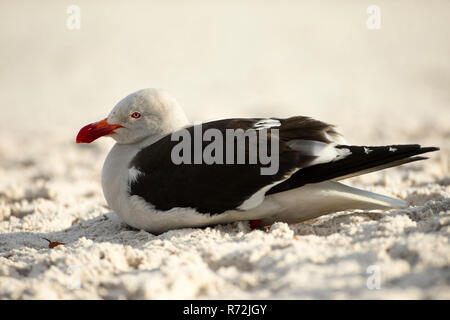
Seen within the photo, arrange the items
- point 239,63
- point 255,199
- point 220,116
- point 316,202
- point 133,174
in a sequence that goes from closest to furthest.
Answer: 1. point 255,199
2. point 316,202
3. point 133,174
4. point 220,116
5. point 239,63

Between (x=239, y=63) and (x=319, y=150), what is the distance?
10.2m

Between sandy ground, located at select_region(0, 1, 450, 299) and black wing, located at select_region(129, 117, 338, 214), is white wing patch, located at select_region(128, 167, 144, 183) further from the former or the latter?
sandy ground, located at select_region(0, 1, 450, 299)

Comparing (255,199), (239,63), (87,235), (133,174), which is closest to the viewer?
(255,199)

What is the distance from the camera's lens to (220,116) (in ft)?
28.1

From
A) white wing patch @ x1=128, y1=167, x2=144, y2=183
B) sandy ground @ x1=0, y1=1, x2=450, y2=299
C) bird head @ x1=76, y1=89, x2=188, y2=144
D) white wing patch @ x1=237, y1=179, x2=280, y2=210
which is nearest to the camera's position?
sandy ground @ x1=0, y1=1, x2=450, y2=299

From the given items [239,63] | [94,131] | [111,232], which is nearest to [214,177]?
[111,232]

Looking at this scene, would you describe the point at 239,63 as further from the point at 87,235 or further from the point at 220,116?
the point at 87,235

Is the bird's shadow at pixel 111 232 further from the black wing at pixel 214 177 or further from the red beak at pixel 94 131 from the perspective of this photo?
the red beak at pixel 94 131

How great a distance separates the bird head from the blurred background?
13.4 feet

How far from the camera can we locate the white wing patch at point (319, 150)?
10.3 ft

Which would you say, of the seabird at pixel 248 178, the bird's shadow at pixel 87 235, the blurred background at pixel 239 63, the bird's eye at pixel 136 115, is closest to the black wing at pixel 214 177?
the seabird at pixel 248 178

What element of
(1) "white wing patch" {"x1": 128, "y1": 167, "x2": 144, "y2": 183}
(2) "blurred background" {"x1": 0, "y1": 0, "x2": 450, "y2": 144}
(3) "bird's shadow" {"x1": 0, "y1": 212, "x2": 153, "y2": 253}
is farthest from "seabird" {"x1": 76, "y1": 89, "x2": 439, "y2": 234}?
(2) "blurred background" {"x1": 0, "y1": 0, "x2": 450, "y2": 144}

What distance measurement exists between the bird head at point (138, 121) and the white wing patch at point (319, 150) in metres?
0.94

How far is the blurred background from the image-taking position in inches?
372
